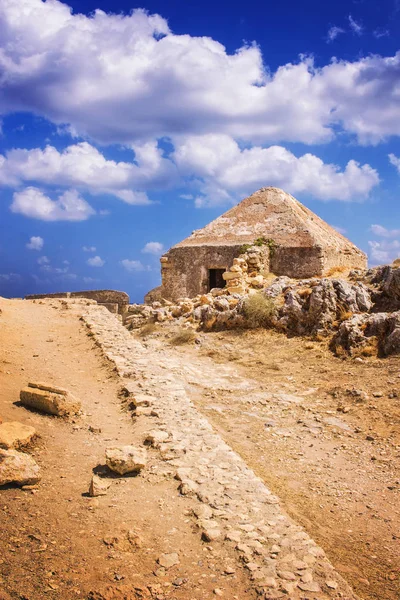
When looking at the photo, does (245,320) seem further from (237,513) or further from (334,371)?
(237,513)

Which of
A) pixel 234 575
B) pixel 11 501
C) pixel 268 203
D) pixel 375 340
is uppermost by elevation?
pixel 268 203

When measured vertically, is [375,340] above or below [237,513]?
above

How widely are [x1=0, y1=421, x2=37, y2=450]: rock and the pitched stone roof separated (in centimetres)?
1374

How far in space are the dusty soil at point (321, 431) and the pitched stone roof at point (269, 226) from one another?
7.15m

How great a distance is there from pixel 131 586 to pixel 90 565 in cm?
27

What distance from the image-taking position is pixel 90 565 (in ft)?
8.55

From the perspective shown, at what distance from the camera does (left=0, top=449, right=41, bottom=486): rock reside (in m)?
3.17

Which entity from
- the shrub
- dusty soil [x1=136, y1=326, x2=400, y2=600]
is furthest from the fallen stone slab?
the shrub

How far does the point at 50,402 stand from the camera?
4.63 m

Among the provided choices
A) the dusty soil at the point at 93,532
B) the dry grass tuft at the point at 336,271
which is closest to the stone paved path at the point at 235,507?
the dusty soil at the point at 93,532

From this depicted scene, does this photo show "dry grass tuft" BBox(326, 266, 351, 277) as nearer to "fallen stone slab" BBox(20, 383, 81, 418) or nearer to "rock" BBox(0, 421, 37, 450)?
"fallen stone slab" BBox(20, 383, 81, 418)

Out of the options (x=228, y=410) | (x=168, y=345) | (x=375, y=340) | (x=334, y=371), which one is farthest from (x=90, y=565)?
(x=168, y=345)

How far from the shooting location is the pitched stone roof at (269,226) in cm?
1708

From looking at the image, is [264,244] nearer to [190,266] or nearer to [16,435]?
[190,266]
